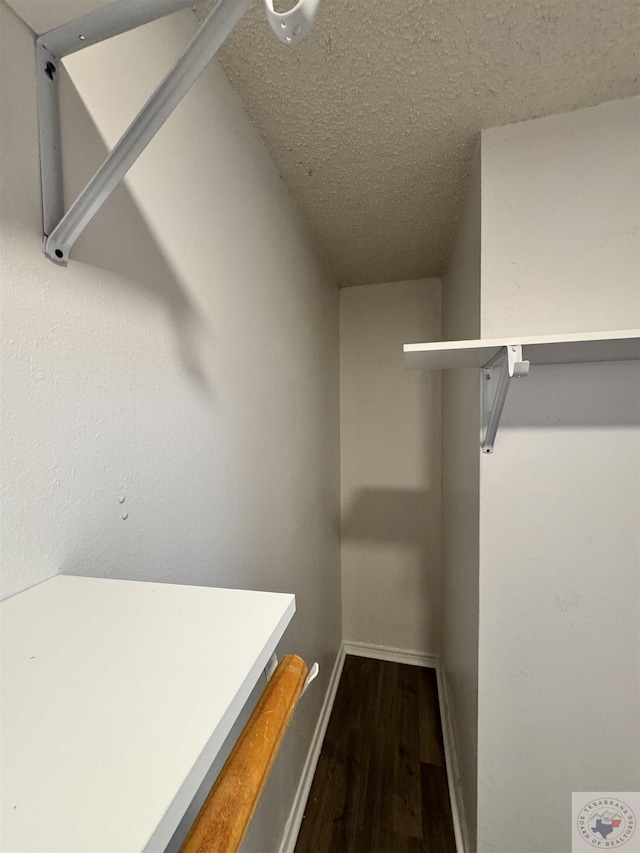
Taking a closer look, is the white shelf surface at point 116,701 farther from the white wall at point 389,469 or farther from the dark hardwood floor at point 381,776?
the white wall at point 389,469

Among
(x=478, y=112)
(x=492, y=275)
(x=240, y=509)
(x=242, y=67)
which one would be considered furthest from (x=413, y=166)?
(x=240, y=509)

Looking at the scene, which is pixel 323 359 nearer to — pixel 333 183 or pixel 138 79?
pixel 333 183

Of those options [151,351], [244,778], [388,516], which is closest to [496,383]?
[151,351]

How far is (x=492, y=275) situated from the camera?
1024 mm

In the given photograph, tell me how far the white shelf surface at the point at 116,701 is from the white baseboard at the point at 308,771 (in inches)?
55.2

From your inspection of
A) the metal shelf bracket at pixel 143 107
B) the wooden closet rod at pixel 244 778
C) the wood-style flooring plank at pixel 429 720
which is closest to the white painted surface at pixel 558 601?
the wood-style flooring plank at pixel 429 720

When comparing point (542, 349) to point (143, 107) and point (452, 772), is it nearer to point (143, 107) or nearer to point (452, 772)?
point (143, 107)

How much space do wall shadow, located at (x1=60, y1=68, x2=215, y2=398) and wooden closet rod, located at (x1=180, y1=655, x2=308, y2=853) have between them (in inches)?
22.7

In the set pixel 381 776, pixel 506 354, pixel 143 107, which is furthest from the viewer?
Result: pixel 381 776

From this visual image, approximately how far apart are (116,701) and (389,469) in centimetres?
197

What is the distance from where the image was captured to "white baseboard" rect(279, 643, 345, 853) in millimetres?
1209

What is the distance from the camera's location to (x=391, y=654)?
2162 millimetres

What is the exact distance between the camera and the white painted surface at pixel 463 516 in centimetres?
112

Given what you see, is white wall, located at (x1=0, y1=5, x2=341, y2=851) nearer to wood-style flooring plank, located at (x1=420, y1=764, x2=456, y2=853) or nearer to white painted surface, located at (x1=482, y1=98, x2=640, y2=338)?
wood-style flooring plank, located at (x1=420, y1=764, x2=456, y2=853)
